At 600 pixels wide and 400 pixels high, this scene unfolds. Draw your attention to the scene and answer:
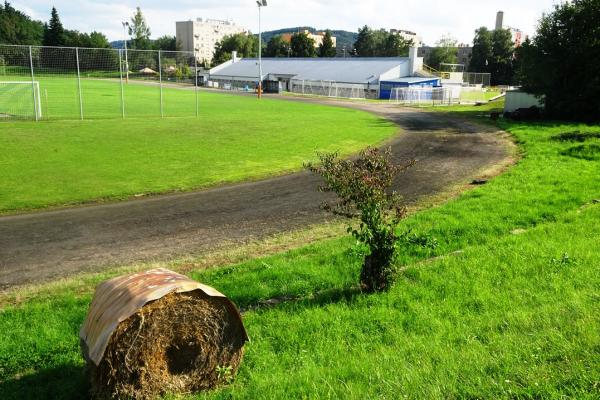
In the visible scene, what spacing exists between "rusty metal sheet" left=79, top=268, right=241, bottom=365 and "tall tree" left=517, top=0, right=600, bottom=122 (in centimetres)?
3209

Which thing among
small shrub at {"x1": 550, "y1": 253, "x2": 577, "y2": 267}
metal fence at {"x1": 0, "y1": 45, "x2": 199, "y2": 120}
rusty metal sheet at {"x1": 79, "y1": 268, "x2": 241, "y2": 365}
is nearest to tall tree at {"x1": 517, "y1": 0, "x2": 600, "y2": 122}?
metal fence at {"x1": 0, "y1": 45, "x2": 199, "y2": 120}

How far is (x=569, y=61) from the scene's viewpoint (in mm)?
30969

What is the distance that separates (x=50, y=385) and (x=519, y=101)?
36.8 metres

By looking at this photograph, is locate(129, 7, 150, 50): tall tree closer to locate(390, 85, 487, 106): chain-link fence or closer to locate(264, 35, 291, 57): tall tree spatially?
locate(264, 35, 291, 57): tall tree

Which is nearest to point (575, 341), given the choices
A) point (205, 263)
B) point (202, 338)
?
point (202, 338)

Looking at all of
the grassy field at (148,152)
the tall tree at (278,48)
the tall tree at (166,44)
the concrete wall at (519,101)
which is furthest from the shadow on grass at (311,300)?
the tall tree at (166,44)

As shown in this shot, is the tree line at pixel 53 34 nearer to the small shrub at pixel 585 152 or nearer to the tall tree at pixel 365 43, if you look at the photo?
the tall tree at pixel 365 43

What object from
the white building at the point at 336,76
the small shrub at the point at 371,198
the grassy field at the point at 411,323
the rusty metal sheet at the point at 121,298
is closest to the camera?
the rusty metal sheet at the point at 121,298

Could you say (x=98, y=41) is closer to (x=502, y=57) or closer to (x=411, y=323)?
(x=502, y=57)

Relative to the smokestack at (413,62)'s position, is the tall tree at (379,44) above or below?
above

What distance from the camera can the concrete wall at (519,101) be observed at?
3475 cm

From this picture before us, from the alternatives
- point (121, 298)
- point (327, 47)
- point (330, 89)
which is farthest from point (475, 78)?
point (121, 298)

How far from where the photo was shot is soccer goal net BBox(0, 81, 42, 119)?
28.0m

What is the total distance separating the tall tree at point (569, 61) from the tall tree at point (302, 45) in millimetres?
94643
